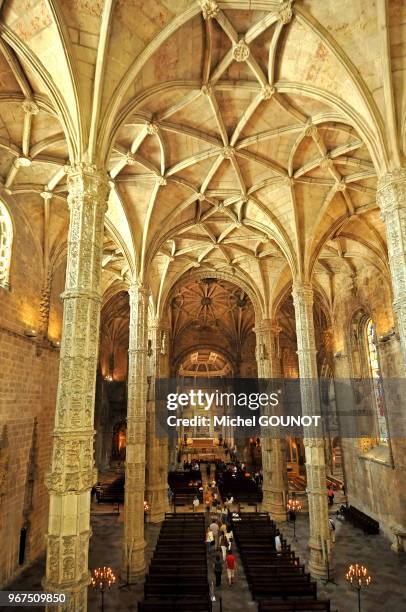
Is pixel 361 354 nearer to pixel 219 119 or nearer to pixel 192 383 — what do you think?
pixel 219 119

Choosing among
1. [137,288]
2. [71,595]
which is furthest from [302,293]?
[71,595]

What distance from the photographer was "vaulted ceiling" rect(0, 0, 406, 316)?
8844 millimetres

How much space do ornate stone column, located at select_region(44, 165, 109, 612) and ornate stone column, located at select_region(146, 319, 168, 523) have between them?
16097mm

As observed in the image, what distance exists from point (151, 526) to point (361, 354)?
1540cm

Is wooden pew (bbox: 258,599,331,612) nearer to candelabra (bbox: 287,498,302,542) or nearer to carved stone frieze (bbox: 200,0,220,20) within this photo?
candelabra (bbox: 287,498,302,542)

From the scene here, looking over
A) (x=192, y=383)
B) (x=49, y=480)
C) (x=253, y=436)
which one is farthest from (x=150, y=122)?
(x=192, y=383)

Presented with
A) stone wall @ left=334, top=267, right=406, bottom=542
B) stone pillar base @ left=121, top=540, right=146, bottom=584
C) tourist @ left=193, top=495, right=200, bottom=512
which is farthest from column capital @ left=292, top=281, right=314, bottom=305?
A: tourist @ left=193, top=495, right=200, bottom=512

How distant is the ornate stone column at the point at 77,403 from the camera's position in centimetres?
682

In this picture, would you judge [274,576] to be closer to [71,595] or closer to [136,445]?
[136,445]

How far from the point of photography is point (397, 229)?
8.92 m

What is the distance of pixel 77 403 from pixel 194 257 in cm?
1742

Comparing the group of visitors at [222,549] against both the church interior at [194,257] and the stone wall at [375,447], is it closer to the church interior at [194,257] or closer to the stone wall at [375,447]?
the church interior at [194,257]

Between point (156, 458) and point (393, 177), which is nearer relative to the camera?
point (393, 177)

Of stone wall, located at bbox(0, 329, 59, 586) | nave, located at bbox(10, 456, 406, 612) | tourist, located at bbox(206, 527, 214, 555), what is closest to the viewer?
nave, located at bbox(10, 456, 406, 612)
